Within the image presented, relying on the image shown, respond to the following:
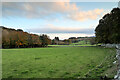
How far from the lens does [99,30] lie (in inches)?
1059

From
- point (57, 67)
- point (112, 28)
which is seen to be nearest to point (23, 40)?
point (112, 28)

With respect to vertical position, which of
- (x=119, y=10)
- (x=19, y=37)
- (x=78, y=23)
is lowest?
(x=19, y=37)

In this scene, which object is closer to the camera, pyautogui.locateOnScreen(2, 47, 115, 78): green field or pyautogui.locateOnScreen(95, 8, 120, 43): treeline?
pyautogui.locateOnScreen(2, 47, 115, 78): green field

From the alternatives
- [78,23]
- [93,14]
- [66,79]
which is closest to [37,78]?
[66,79]

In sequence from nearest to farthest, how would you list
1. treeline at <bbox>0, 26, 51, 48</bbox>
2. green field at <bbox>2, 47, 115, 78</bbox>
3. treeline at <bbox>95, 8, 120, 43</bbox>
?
green field at <bbox>2, 47, 115, 78</bbox> → treeline at <bbox>95, 8, 120, 43</bbox> → treeline at <bbox>0, 26, 51, 48</bbox>

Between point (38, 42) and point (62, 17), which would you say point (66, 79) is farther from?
point (38, 42)

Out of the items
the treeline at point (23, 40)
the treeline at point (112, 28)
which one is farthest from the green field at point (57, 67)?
the treeline at point (23, 40)

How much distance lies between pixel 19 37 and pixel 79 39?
245 feet

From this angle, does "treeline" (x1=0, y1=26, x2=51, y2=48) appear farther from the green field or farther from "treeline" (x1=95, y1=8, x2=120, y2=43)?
"treeline" (x1=95, y1=8, x2=120, y2=43)

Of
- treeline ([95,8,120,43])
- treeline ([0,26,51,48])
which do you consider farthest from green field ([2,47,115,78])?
treeline ([0,26,51,48])

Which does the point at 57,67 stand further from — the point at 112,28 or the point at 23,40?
the point at 23,40

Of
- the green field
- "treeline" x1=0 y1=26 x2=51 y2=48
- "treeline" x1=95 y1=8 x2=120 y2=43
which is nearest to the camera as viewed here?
the green field

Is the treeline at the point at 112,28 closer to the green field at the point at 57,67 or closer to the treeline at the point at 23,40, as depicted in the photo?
the green field at the point at 57,67

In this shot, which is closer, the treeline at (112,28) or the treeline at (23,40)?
the treeline at (112,28)
